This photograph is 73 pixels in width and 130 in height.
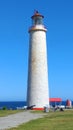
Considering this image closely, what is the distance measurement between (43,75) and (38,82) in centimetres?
103

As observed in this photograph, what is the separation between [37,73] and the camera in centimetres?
3719

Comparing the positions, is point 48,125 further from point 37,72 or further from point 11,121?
point 37,72

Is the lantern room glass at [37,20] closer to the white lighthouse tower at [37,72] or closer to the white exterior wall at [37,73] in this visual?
the white lighthouse tower at [37,72]

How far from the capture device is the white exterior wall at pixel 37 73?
3719 cm

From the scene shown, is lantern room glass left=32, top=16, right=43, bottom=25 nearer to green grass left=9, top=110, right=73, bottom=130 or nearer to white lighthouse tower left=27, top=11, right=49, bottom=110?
white lighthouse tower left=27, top=11, right=49, bottom=110

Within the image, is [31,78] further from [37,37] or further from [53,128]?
[53,128]

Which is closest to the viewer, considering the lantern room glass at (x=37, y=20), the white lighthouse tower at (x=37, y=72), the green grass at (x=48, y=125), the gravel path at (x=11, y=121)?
the green grass at (x=48, y=125)

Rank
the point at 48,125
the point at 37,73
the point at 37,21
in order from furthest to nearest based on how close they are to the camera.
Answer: the point at 37,21, the point at 37,73, the point at 48,125

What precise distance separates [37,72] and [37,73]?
4.7 inches

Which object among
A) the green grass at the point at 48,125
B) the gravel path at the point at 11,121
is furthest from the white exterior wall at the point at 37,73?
the green grass at the point at 48,125

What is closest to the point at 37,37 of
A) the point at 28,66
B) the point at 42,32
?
the point at 42,32

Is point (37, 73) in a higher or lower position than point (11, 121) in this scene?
higher

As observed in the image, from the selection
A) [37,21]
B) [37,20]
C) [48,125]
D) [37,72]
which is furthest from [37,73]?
[48,125]

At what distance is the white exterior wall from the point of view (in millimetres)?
37188
